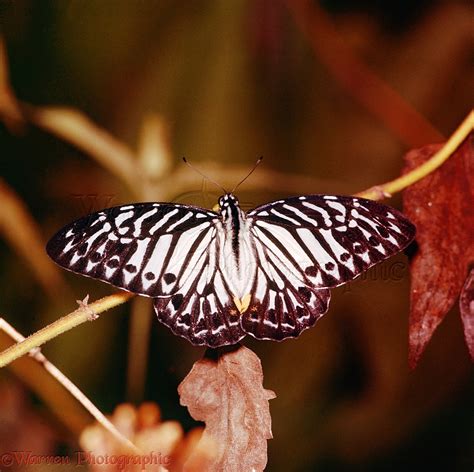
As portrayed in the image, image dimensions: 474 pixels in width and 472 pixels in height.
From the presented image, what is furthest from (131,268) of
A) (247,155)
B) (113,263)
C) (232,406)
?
(247,155)

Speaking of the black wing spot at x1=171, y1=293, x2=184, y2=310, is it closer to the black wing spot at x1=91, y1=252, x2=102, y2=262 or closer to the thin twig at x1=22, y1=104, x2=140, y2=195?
the black wing spot at x1=91, y1=252, x2=102, y2=262

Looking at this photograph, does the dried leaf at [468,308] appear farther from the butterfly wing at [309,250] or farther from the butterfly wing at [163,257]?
the butterfly wing at [163,257]

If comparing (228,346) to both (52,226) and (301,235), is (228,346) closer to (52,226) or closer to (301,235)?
(301,235)

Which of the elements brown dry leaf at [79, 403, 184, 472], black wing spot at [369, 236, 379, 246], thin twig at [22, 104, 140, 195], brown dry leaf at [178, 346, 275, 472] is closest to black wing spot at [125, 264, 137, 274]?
brown dry leaf at [178, 346, 275, 472]

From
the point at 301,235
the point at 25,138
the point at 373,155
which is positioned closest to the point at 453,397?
→ the point at 373,155

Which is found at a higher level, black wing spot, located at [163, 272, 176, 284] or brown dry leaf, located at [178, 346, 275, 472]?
black wing spot, located at [163, 272, 176, 284]

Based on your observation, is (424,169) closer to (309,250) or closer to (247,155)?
(309,250)
